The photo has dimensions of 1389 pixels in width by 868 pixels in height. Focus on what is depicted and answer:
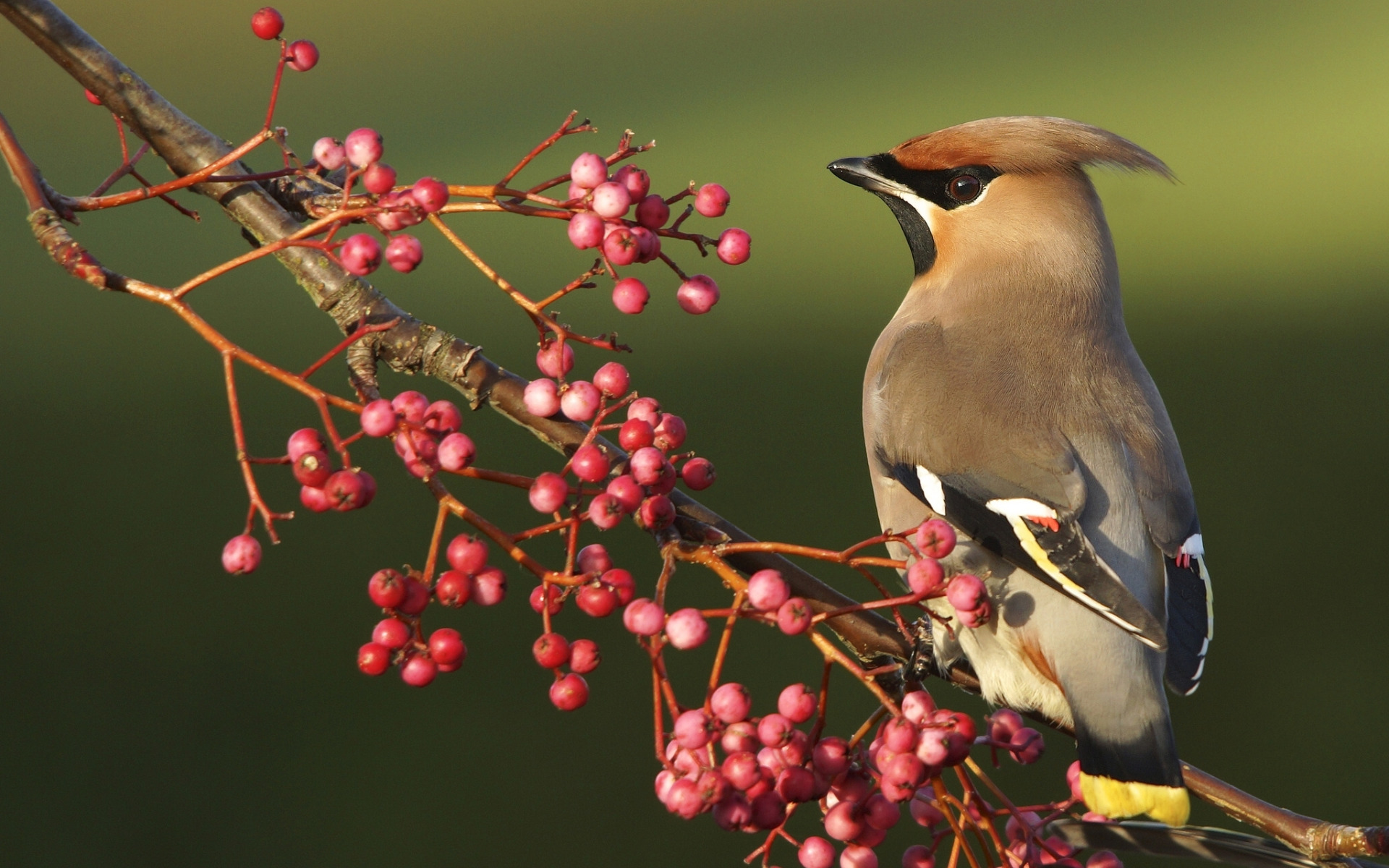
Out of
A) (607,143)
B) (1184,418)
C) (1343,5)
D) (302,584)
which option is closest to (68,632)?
(302,584)

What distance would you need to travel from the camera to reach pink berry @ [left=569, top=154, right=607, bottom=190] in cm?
103

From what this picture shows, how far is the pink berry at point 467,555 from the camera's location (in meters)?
1.03

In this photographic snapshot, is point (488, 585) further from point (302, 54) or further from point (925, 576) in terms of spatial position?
point (302, 54)

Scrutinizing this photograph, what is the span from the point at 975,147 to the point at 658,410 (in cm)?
100

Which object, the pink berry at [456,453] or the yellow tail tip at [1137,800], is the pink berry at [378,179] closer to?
the pink berry at [456,453]

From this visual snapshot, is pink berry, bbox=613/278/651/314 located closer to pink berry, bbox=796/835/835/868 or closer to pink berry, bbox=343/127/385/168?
pink berry, bbox=343/127/385/168

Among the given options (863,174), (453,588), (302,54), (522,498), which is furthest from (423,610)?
(522,498)

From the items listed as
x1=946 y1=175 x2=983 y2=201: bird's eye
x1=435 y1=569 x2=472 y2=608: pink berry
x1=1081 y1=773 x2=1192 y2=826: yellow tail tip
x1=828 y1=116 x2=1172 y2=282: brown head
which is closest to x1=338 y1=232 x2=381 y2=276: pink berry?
Result: x1=435 y1=569 x2=472 y2=608: pink berry

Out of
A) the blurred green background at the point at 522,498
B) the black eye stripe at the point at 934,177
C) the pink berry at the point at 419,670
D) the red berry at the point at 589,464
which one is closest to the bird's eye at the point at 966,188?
the black eye stripe at the point at 934,177

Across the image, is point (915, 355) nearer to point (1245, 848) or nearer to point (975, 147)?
point (975, 147)

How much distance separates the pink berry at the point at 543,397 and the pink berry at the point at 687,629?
0.22m

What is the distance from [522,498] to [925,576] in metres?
3.99

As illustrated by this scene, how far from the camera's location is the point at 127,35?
10.9 metres

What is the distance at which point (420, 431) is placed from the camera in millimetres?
967
